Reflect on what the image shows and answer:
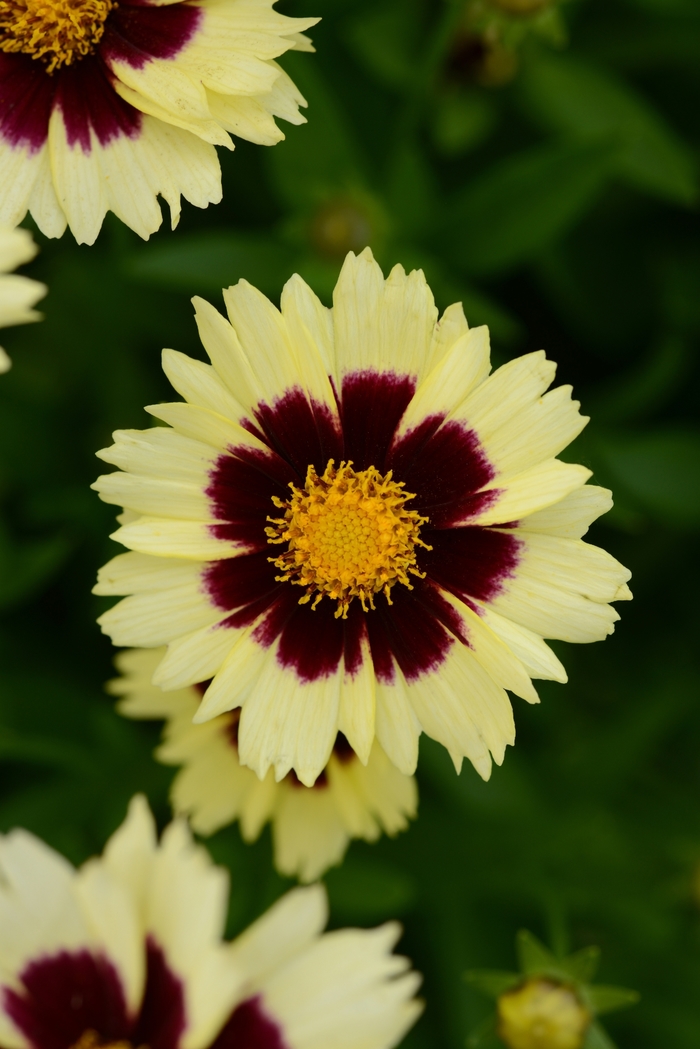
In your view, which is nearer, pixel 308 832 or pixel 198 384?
pixel 198 384

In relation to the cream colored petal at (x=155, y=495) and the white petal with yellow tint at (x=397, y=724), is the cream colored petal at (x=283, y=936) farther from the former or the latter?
the cream colored petal at (x=155, y=495)

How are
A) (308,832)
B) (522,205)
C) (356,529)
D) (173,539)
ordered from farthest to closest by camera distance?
1. (522,205)
2. (308,832)
3. (356,529)
4. (173,539)

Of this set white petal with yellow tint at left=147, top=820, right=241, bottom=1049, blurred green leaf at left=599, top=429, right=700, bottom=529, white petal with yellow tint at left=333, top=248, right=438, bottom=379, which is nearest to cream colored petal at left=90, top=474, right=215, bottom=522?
white petal with yellow tint at left=333, top=248, right=438, bottom=379

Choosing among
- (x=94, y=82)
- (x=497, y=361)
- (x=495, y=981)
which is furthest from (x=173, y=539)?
(x=497, y=361)

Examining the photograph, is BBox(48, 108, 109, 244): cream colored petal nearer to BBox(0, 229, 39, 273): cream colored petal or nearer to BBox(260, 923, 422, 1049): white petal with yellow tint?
BBox(0, 229, 39, 273): cream colored petal

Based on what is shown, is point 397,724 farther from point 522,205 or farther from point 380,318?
point 522,205

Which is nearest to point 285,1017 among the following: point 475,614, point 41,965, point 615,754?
point 41,965
